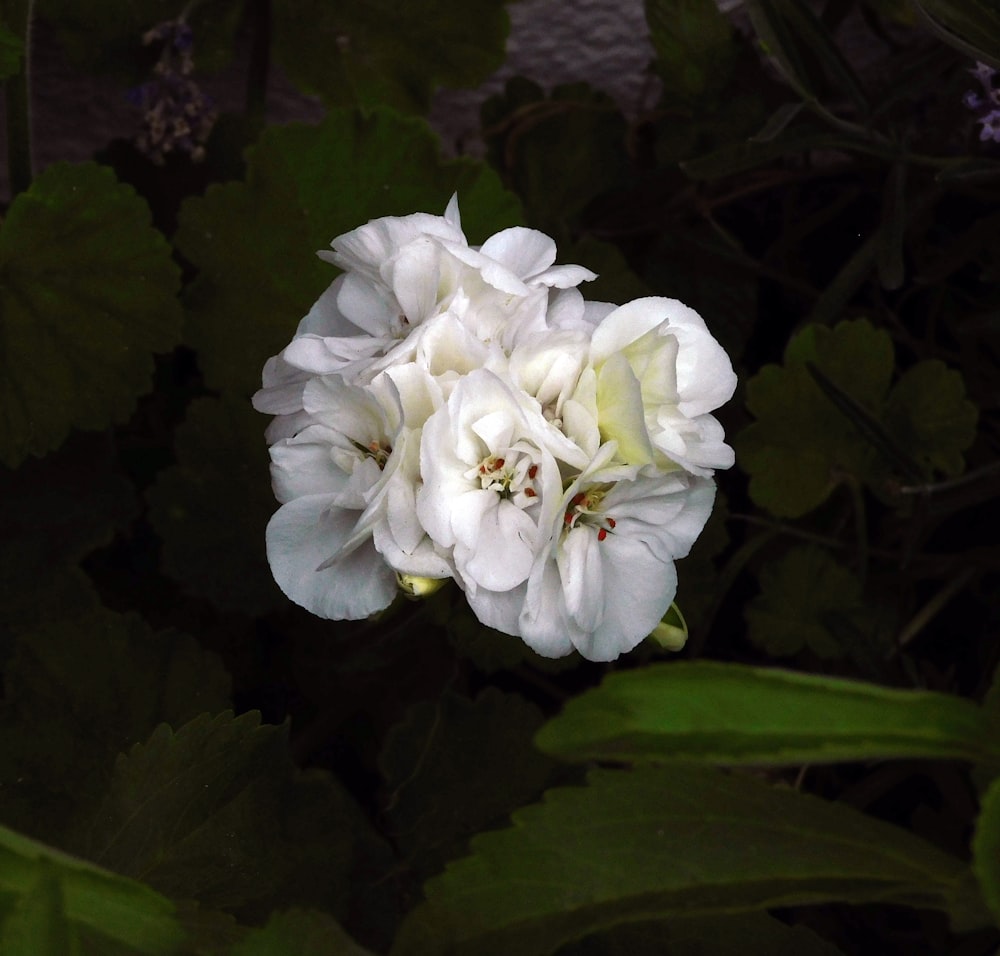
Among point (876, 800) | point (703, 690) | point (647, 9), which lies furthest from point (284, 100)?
point (703, 690)

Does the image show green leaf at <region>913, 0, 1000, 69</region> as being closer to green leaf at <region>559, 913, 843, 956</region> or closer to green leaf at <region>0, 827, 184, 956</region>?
green leaf at <region>559, 913, 843, 956</region>

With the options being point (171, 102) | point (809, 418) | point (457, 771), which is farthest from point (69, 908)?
point (171, 102)

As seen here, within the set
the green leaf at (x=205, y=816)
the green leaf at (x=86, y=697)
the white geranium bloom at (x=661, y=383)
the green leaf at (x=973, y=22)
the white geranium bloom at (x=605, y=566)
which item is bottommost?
the green leaf at (x=86, y=697)

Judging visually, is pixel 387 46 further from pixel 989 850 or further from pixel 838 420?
pixel 989 850

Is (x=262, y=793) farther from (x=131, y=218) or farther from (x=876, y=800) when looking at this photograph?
(x=876, y=800)

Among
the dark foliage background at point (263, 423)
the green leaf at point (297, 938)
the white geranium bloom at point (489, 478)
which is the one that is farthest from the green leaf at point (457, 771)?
the green leaf at point (297, 938)

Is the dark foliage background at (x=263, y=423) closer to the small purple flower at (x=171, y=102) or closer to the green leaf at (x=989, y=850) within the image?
the small purple flower at (x=171, y=102)
